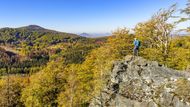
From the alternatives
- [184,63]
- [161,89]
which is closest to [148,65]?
[161,89]

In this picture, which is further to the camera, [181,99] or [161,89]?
[161,89]

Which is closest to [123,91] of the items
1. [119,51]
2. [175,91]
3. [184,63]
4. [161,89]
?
[161,89]

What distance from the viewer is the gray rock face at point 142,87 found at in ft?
68.3

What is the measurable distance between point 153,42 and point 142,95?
A: 2838cm

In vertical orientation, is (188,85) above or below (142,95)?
above

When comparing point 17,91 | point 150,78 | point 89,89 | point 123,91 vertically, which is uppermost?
point 150,78

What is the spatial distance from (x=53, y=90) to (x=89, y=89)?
879cm

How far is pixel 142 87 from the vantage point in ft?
77.4

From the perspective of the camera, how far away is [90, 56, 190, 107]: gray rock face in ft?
68.3

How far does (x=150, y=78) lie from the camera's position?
2361cm

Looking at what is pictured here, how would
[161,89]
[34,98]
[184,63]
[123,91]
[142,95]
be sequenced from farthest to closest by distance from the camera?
[34,98] < [184,63] < [123,91] < [142,95] < [161,89]

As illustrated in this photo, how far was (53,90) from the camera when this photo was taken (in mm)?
55406

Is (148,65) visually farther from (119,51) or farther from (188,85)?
(119,51)

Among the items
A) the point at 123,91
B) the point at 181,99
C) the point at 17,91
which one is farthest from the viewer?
the point at 17,91
